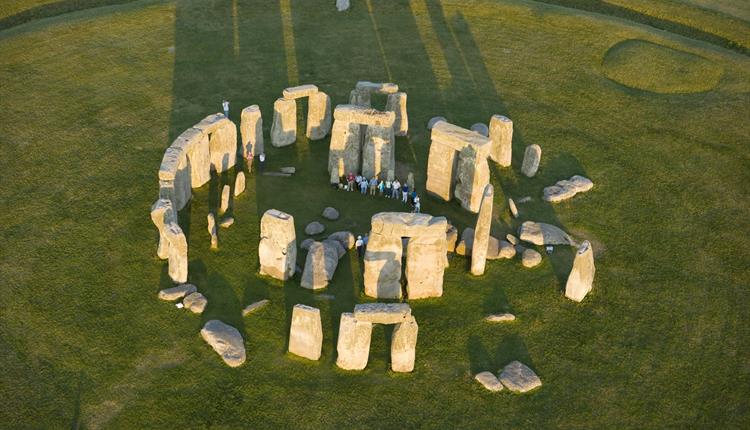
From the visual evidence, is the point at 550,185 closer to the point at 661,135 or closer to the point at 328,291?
the point at 661,135

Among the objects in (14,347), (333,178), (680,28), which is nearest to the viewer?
(14,347)

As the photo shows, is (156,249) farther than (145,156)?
No

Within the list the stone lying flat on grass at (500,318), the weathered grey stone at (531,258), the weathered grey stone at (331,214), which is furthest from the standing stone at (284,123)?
the stone lying flat on grass at (500,318)

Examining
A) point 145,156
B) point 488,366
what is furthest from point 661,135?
point 145,156

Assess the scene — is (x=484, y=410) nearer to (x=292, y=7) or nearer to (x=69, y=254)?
(x=69, y=254)

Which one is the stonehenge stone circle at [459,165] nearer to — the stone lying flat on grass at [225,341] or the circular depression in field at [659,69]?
the stone lying flat on grass at [225,341]

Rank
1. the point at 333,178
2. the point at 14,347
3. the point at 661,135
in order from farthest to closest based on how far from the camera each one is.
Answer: the point at 661,135
the point at 333,178
the point at 14,347

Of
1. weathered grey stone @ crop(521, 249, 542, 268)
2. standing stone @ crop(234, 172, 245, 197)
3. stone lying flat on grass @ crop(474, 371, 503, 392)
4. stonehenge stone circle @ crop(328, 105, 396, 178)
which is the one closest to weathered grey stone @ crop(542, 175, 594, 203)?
weathered grey stone @ crop(521, 249, 542, 268)
